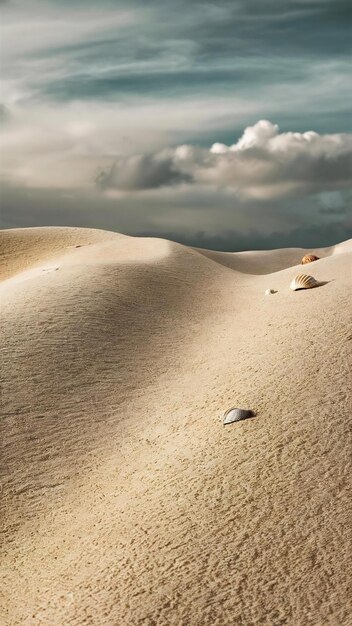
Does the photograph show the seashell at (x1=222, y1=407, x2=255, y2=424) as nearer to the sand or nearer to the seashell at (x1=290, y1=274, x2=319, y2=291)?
the sand

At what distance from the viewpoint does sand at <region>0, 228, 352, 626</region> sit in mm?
3240

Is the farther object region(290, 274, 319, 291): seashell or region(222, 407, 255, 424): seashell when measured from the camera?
region(290, 274, 319, 291): seashell

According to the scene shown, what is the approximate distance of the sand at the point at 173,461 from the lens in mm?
3240

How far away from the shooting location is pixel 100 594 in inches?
132

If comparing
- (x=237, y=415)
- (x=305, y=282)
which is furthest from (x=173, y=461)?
(x=305, y=282)

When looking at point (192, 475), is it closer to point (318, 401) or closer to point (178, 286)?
point (318, 401)

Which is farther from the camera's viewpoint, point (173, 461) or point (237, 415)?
point (237, 415)

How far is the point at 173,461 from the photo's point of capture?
177 inches


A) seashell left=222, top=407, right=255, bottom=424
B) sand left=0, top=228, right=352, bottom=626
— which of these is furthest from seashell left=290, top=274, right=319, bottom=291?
seashell left=222, top=407, right=255, bottom=424

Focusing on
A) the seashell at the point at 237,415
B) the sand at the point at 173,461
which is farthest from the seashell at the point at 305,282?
the seashell at the point at 237,415

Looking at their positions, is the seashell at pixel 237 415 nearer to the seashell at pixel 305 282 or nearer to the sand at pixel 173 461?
the sand at pixel 173 461

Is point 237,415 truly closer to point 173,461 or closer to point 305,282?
point 173,461

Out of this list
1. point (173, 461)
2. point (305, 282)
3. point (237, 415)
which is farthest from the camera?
point (305, 282)

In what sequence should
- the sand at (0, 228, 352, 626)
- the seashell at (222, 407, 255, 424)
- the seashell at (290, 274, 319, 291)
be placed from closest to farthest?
the sand at (0, 228, 352, 626), the seashell at (222, 407, 255, 424), the seashell at (290, 274, 319, 291)
